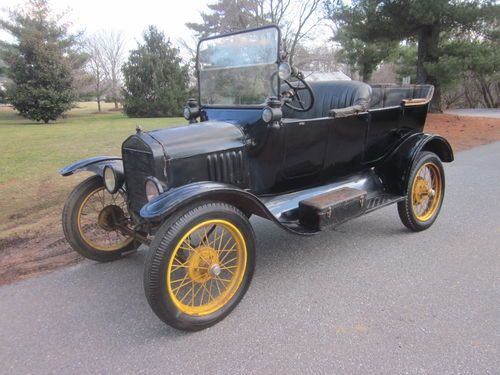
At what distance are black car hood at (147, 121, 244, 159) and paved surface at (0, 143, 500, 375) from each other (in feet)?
3.49

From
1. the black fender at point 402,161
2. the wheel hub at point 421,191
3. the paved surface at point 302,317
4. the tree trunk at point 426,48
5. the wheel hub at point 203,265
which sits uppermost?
the tree trunk at point 426,48

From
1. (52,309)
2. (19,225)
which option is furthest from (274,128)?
(19,225)

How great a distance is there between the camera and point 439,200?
13.3 ft

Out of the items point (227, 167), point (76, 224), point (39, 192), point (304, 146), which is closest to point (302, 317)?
point (227, 167)

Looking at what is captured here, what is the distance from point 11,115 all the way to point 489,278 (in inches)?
1156

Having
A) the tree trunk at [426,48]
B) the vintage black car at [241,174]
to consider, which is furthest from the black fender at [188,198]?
the tree trunk at [426,48]

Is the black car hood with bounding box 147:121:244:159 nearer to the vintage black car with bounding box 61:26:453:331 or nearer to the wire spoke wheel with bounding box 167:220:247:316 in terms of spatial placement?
the vintage black car with bounding box 61:26:453:331

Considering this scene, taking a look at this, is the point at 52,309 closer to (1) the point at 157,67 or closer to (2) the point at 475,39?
(2) the point at 475,39

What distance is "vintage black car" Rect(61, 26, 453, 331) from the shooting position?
2.36 m

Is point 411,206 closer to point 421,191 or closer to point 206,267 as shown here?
point 421,191

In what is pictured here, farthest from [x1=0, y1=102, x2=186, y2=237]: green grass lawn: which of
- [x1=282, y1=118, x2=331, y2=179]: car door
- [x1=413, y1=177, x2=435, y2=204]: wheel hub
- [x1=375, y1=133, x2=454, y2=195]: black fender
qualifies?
[x1=413, y1=177, x2=435, y2=204]: wheel hub

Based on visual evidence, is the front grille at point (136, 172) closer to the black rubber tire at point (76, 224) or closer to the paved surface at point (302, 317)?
the black rubber tire at point (76, 224)

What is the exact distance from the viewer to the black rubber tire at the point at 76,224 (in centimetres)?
310

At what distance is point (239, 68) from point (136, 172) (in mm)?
1234
